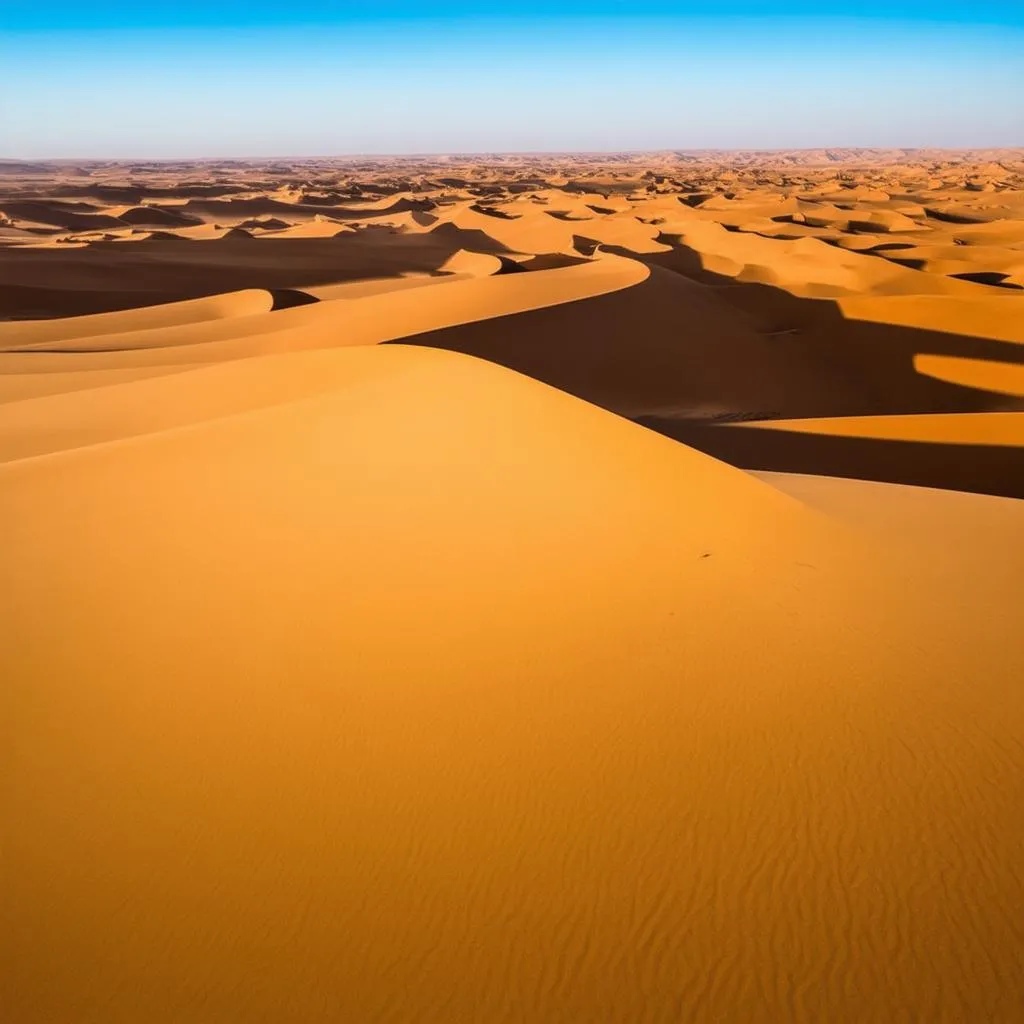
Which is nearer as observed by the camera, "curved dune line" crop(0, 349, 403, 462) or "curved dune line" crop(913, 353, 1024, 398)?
"curved dune line" crop(0, 349, 403, 462)

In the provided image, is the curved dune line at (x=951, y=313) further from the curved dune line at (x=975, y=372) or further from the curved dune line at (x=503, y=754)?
the curved dune line at (x=503, y=754)

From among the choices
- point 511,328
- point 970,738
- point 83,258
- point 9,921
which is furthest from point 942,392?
point 83,258

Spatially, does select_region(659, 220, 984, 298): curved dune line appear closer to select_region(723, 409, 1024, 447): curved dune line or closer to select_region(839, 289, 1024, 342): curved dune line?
select_region(839, 289, 1024, 342): curved dune line

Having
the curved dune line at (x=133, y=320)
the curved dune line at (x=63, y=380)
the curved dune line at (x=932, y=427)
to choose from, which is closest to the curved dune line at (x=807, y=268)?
the curved dune line at (x=932, y=427)

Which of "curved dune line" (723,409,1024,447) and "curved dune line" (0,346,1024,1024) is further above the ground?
"curved dune line" (0,346,1024,1024)

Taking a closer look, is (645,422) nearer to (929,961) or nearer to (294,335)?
(294,335)

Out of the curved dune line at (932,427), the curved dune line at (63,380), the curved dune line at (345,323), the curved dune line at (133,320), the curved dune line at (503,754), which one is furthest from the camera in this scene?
the curved dune line at (133,320)

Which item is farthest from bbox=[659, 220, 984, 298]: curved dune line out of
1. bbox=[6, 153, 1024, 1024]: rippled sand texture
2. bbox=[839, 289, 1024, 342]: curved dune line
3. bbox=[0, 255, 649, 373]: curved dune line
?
bbox=[6, 153, 1024, 1024]: rippled sand texture
